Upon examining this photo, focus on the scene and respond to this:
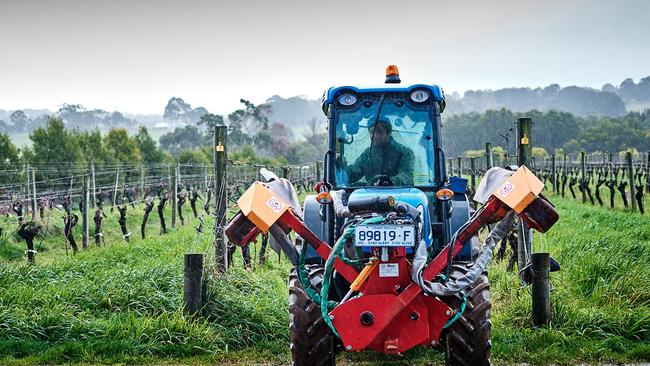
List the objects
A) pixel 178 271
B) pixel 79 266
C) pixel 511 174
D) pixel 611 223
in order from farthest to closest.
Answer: pixel 611 223, pixel 79 266, pixel 178 271, pixel 511 174

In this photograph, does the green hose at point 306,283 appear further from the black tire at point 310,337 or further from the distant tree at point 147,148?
the distant tree at point 147,148

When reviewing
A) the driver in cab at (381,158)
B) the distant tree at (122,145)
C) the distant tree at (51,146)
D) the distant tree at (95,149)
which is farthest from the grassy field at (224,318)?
the distant tree at (122,145)

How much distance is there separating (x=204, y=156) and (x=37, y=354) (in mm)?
44336

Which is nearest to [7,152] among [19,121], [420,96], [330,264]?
[420,96]

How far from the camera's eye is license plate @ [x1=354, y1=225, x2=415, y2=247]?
190 inches

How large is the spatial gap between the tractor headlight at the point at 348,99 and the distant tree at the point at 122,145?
35.5 meters

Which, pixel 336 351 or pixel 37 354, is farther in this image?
pixel 37 354

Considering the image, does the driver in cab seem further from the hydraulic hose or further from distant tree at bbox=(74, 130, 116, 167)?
distant tree at bbox=(74, 130, 116, 167)

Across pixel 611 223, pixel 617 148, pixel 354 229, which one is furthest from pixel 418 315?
pixel 617 148

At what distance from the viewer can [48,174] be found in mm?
32844

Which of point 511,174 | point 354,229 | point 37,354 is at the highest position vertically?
point 511,174

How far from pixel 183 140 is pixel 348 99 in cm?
8095

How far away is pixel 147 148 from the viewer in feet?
145

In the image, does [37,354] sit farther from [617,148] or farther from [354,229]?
[617,148]
